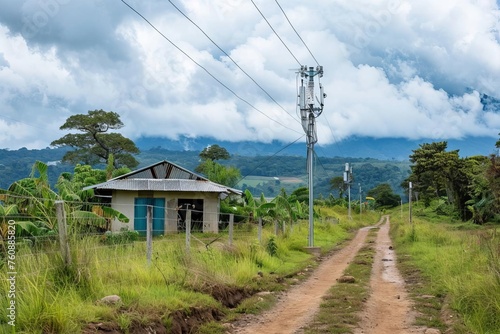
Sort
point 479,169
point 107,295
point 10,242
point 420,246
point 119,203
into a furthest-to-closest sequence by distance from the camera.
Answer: point 479,169, point 119,203, point 420,246, point 107,295, point 10,242

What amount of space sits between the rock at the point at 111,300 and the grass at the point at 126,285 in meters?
0.09

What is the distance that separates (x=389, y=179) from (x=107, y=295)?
193 metres

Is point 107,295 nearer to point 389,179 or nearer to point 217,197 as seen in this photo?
point 217,197

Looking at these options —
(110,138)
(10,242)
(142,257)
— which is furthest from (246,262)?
(110,138)

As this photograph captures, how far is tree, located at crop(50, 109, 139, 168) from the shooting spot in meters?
57.2

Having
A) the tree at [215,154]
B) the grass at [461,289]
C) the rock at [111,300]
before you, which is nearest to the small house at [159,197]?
the grass at [461,289]

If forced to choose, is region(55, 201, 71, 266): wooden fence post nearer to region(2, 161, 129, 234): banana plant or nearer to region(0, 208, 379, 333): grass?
region(0, 208, 379, 333): grass

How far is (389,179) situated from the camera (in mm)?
194250

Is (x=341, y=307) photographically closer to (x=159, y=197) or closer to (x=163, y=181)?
(x=159, y=197)

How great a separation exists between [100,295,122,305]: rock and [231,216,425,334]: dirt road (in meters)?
2.11

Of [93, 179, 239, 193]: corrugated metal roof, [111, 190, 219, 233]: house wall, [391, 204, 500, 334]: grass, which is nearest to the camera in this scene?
[391, 204, 500, 334]: grass

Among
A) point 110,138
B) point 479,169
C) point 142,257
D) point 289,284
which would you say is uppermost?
point 110,138

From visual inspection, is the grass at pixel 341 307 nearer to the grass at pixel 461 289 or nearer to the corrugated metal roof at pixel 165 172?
the grass at pixel 461 289

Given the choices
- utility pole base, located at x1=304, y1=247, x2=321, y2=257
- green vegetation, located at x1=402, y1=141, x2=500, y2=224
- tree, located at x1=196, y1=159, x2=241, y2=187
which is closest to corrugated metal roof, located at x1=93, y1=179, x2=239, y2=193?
tree, located at x1=196, y1=159, x2=241, y2=187
